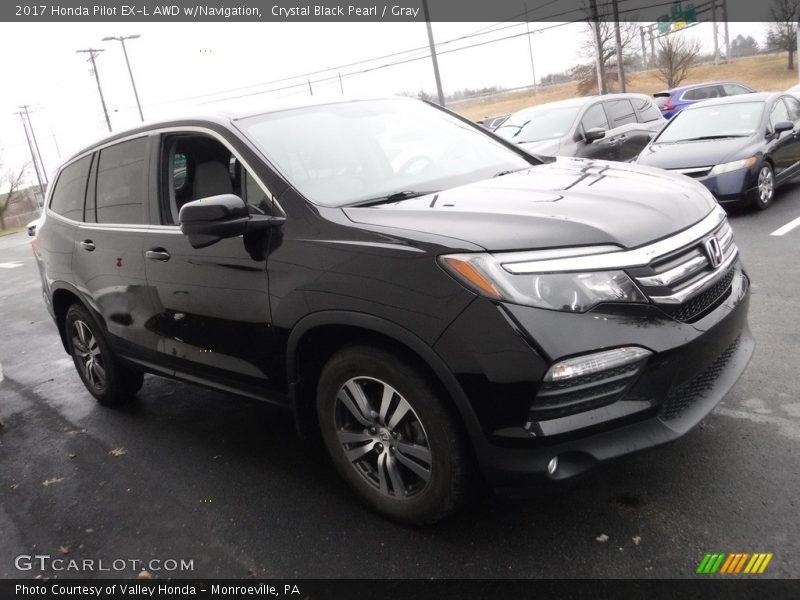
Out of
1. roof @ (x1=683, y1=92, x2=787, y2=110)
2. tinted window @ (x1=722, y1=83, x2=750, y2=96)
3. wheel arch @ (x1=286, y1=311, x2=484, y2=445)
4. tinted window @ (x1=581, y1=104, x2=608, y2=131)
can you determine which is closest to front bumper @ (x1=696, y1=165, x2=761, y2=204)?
roof @ (x1=683, y1=92, x2=787, y2=110)

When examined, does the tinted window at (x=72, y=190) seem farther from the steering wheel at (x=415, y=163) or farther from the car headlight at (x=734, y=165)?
the car headlight at (x=734, y=165)

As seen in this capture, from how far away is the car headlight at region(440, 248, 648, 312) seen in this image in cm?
226

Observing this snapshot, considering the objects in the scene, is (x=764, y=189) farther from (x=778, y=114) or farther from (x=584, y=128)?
(x=584, y=128)

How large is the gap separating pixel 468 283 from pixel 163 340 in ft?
7.16

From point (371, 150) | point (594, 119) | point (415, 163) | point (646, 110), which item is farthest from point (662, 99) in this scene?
point (371, 150)

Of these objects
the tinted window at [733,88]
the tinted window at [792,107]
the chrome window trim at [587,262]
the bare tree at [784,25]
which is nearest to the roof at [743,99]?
the tinted window at [792,107]

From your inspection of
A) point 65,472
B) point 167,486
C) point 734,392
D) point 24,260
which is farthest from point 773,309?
point 24,260

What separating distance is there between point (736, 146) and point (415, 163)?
703 centimetres

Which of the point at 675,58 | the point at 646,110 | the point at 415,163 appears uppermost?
the point at 675,58

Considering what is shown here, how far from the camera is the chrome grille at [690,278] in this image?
2.38m

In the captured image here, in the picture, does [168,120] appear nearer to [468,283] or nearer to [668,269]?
[468,283]

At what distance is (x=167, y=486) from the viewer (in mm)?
3586

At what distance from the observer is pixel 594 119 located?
11047 mm

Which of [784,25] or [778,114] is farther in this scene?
[784,25]
